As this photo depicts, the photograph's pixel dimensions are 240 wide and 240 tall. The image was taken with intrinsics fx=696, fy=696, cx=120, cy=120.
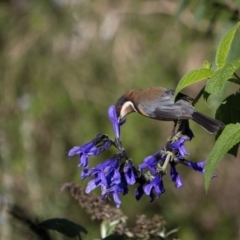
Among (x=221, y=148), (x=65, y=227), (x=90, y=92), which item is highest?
(x=221, y=148)

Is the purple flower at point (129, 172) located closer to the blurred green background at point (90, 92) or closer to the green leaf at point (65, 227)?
the green leaf at point (65, 227)

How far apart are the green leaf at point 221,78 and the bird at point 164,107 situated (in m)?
0.18

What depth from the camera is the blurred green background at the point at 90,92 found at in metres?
4.96

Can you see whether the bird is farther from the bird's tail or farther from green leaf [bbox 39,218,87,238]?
green leaf [bbox 39,218,87,238]

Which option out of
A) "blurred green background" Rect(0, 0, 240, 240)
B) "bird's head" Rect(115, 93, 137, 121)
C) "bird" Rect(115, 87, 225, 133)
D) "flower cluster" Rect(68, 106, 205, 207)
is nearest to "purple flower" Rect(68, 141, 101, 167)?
"flower cluster" Rect(68, 106, 205, 207)

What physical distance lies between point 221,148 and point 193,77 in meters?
0.24

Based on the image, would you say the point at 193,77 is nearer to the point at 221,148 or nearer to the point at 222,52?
the point at 222,52

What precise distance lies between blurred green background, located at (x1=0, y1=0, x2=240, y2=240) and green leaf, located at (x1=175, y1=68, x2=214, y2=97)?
228cm

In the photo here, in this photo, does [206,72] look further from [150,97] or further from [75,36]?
[75,36]

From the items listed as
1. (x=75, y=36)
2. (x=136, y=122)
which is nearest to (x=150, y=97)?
(x=136, y=122)

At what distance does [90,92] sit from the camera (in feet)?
20.5

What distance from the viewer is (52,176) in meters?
5.23

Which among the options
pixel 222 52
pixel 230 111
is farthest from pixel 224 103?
pixel 222 52

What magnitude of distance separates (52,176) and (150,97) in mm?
3106
